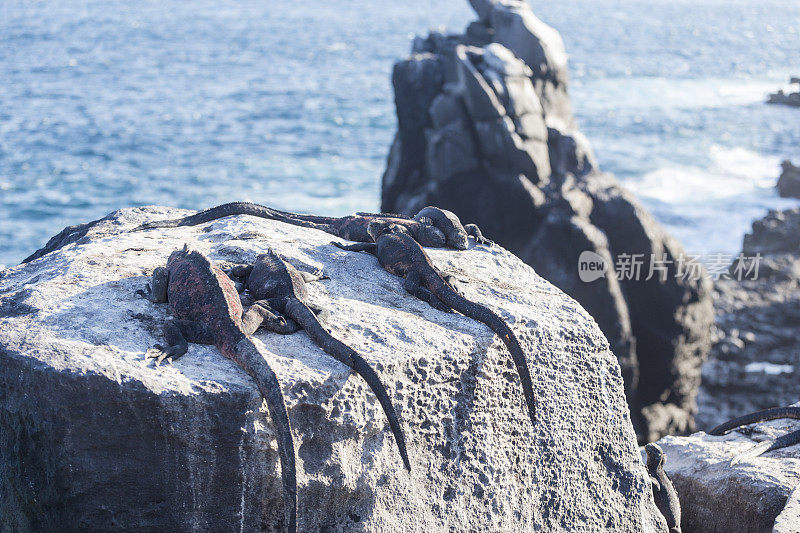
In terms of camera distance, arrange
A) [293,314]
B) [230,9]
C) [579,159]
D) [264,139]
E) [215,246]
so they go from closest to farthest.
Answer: [293,314] < [215,246] < [579,159] < [264,139] < [230,9]

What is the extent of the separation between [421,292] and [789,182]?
30.1 metres

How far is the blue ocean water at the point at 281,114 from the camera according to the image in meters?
29.0

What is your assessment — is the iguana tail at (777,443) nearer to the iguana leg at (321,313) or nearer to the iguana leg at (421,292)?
the iguana leg at (421,292)

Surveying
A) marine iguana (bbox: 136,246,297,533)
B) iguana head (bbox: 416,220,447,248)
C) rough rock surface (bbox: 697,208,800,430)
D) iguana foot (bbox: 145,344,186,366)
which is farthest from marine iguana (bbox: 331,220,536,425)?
rough rock surface (bbox: 697,208,800,430)

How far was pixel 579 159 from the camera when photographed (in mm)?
19375

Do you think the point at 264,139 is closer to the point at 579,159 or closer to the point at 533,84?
the point at 533,84

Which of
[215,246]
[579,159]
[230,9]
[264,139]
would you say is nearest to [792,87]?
[264,139]

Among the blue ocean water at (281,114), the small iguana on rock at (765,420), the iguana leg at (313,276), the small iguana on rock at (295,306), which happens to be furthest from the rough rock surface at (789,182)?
the small iguana on rock at (295,306)

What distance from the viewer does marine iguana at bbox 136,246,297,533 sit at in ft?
15.5

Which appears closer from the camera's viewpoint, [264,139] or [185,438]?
[185,438]

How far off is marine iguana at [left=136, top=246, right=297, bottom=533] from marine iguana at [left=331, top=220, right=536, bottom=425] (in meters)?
1.49

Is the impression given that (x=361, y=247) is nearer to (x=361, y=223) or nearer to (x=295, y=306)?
(x=361, y=223)

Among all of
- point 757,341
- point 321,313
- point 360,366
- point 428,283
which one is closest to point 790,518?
point 428,283

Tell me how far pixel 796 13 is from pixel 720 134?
274 feet
